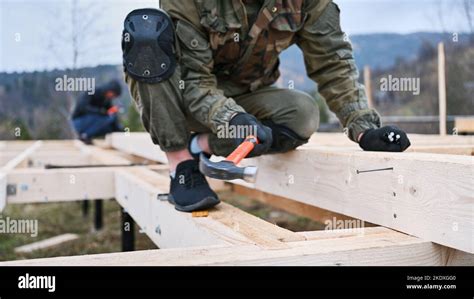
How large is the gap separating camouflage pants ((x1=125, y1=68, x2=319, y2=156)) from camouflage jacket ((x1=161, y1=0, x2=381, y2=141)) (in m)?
0.05

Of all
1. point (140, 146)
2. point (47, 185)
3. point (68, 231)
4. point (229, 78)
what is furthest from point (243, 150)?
point (68, 231)

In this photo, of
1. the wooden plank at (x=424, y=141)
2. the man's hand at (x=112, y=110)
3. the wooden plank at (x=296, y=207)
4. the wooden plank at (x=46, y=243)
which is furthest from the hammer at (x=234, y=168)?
the man's hand at (x=112, y=110)

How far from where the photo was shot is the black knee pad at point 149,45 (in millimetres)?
1501

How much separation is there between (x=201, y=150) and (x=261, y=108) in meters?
0.27

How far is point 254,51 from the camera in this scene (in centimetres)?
172

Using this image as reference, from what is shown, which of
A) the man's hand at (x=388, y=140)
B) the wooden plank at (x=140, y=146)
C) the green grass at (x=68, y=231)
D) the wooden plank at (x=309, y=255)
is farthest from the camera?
the green grass at (x=68, y=231)

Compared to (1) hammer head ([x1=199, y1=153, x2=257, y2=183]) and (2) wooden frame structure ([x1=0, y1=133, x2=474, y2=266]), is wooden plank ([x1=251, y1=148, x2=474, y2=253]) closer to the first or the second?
(2) wooden frame structure ([x1=0, y1=133, x2=474, y2=266])

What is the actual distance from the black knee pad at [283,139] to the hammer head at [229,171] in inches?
20.4

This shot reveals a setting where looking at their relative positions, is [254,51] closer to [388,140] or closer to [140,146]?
[388,140]

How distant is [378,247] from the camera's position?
1.05m

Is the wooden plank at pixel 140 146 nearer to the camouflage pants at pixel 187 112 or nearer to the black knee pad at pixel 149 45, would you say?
the camouflage pants at pixel 187 112

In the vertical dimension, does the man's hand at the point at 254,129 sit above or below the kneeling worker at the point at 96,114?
below

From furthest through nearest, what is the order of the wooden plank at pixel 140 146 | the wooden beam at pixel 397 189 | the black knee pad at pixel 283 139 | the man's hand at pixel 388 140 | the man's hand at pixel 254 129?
the wooden plank at pixel 140 146 < the black knee pad at pixel 283 139 < the man's hand at pixel 388 140 < the man's hand at pixel 254 129 < the wooden beam at pixel 397 189
